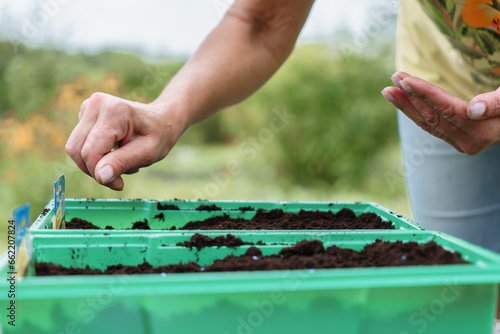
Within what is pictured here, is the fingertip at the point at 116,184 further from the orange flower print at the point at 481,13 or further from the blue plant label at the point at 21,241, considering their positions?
the orange flower print at the point at 481,13

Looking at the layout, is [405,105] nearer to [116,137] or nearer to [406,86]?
[406,86]

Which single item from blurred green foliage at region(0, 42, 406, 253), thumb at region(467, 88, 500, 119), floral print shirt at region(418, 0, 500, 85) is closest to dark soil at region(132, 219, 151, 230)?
thumb at region(467, 88, 500, 119)

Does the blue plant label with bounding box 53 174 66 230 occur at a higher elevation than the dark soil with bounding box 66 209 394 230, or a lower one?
higher

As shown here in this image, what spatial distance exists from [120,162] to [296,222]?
45 centimetres

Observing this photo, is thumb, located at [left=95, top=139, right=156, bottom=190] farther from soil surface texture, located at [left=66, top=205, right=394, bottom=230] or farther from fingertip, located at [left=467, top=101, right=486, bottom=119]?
fingertip, located at [left=467, top=101, right=486, bottom=119]

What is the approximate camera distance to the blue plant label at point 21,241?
67 cm

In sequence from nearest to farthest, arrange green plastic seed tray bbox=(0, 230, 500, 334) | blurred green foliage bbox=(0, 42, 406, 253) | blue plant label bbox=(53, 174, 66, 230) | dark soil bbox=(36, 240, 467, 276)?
green plastic seed tray bbox=(0, 230, 500, 334), dark soil bbox=(36, 240, 467, 276), blue plant label bbox=(53, 174, 66, 230), blurred green foliage bbox=(0, 42, 406, 253)

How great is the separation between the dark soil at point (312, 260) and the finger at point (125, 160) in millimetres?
243

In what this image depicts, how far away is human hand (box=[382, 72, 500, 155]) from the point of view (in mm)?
926

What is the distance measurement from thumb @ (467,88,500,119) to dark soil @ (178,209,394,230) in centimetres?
34

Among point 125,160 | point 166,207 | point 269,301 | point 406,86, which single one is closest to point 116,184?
point 125,160

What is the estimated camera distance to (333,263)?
794 mm

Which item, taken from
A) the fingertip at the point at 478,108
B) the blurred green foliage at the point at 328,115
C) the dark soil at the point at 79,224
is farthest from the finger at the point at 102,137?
the blurred green foliage at the point at 328,115

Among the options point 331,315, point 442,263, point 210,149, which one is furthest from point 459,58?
point 210,149
